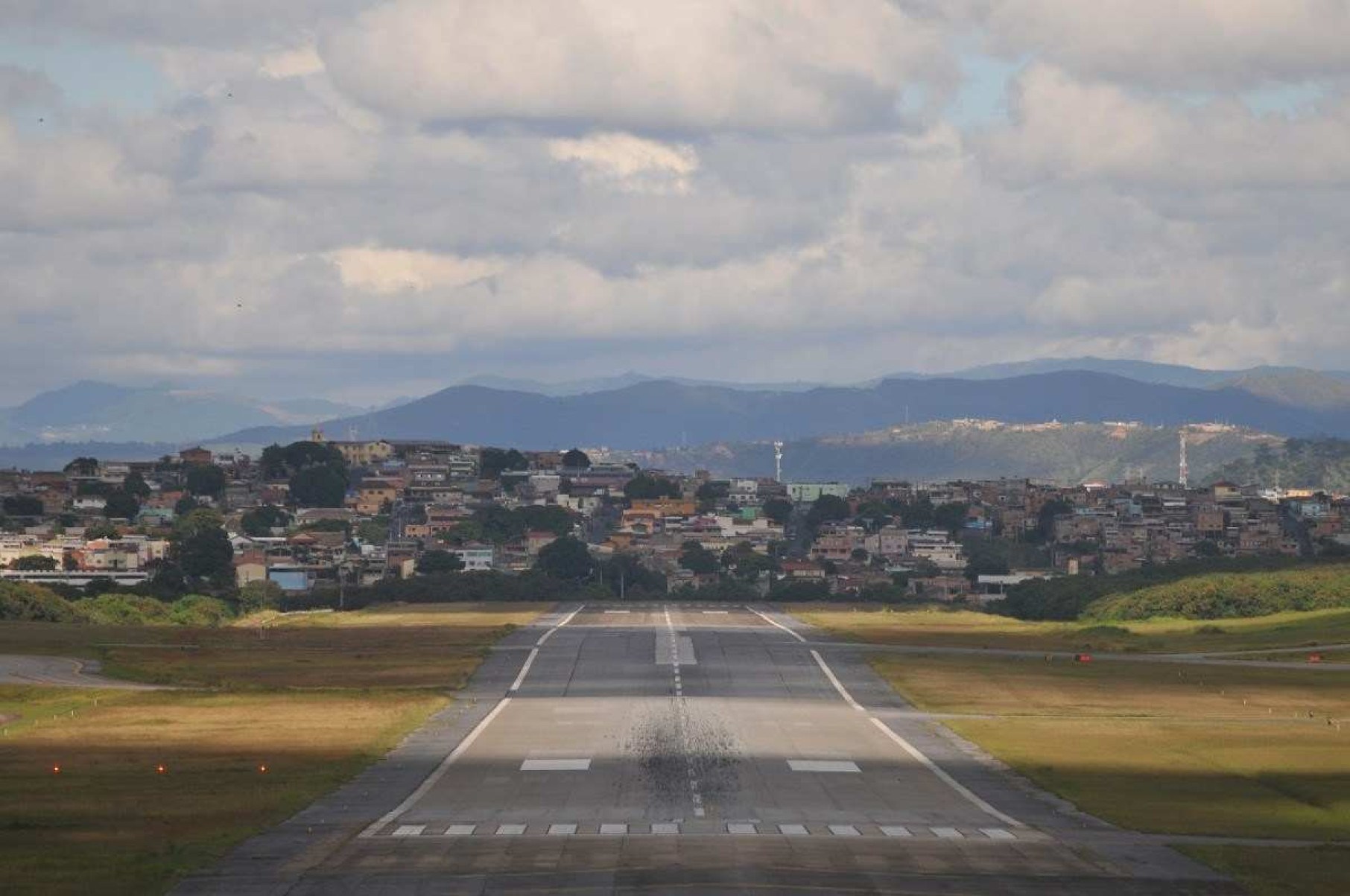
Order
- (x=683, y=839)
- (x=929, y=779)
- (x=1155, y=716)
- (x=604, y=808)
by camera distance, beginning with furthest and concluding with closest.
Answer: (x=1155, y=716) → (x=929, y=779) → (x=604, y=808) → (x=683, y=839)

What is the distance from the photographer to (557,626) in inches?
5586

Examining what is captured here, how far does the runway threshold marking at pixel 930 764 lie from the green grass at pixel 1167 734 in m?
2.19

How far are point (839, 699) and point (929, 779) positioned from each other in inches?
1112

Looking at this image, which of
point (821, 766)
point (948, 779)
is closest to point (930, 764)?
point (821, 766)

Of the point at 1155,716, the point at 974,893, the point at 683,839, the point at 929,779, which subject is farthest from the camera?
the point at 1155,716

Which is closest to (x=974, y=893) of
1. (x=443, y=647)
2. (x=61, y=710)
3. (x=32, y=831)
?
(x=32, y=831)

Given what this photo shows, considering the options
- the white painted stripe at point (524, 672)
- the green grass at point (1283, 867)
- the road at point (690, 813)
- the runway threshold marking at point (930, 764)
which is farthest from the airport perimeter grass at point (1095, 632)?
the green grass at point (1283, 867)

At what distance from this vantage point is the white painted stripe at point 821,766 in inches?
2445

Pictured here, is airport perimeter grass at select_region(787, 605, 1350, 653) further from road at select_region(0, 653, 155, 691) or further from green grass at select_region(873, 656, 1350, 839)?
road at select_region(0, 653, 155, 691)

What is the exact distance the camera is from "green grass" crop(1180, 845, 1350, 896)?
131ft

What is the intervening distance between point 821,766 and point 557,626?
7939 cm

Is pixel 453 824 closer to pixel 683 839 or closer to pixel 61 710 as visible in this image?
pixel 683 839

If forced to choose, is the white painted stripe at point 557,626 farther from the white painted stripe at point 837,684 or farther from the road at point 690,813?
the road at point 690,813

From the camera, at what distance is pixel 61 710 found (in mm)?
79938
